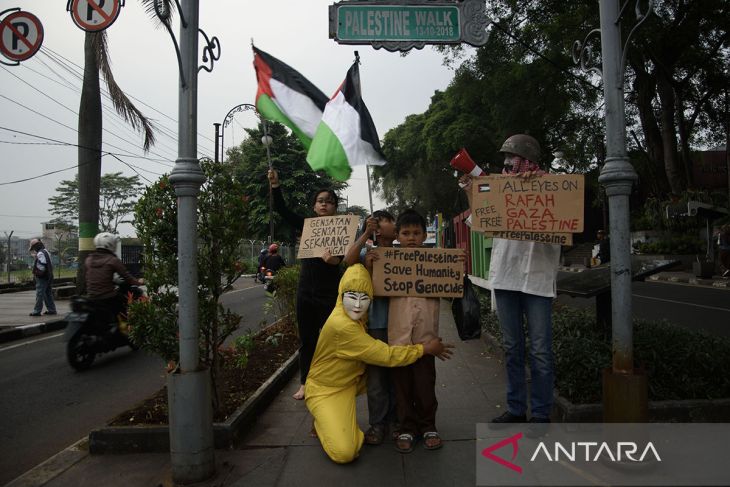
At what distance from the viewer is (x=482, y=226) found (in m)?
3.48

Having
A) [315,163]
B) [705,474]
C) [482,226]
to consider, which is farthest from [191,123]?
[705,474]

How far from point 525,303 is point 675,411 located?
4.21 feet

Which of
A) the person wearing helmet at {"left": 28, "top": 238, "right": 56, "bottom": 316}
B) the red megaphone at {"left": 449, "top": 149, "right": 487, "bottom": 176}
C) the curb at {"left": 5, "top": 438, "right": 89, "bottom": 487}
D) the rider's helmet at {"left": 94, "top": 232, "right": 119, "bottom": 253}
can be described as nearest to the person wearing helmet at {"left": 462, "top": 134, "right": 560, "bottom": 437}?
the red megaphone at {"left": 449, "top": 149, "right": 487, "bottom": 176}

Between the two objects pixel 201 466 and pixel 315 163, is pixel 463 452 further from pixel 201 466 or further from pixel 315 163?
pixel 315 163

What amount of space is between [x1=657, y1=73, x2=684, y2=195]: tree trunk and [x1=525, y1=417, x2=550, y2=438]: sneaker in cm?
2005

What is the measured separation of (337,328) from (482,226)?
1.20 m

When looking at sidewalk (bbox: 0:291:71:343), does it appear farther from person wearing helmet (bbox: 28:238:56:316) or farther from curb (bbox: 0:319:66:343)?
person wearing helmet (bbox: 28:238:56:316)

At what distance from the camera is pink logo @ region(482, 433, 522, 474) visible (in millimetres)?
2977

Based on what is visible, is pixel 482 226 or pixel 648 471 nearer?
pixel 648 471

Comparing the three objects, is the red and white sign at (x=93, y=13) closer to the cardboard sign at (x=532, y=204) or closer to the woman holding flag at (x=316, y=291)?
the woman holding flag at (x=316, y=291)

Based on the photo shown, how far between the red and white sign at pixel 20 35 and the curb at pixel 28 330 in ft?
16.8

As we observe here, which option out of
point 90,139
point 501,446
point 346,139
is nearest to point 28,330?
point 90,139

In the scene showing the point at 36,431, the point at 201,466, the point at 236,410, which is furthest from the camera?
the point at 36,431

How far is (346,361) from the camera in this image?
3.42 metres
